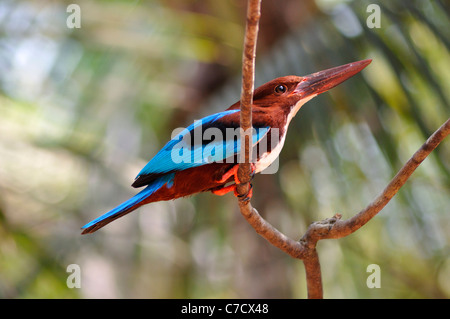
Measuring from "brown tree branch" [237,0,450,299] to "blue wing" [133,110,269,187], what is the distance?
21 cm

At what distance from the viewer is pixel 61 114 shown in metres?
7.62

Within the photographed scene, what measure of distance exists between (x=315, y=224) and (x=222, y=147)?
2.01 ft

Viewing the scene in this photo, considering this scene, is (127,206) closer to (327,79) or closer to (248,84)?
(248,84)

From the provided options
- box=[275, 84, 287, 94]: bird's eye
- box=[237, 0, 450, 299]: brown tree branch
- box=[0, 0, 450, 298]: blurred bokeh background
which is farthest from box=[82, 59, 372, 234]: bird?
box=[0, 0, 450, 298]: blurred bokeh background

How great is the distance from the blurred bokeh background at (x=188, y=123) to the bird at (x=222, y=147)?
686mm

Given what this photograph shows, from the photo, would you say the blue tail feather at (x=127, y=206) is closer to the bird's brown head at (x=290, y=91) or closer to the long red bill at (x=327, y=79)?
the bird's brown head at (x=290, y=91)

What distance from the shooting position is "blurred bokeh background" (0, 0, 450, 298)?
365cm

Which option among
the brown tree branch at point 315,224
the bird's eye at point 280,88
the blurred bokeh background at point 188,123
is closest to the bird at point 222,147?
the bird's eye at point 280,88

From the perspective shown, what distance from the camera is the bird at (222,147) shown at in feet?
8.77

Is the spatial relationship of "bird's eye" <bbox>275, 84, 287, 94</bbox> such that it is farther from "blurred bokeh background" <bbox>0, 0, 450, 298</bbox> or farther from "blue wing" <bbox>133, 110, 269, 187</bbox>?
"blurred bokeh background" <bbox>0, 0, 450, 298</bbox>

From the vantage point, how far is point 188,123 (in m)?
6.57

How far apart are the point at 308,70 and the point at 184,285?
4.13 m

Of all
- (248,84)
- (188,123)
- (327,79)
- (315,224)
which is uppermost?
(188,123)

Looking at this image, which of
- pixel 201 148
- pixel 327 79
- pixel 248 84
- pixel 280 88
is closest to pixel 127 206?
pixel 201 148
